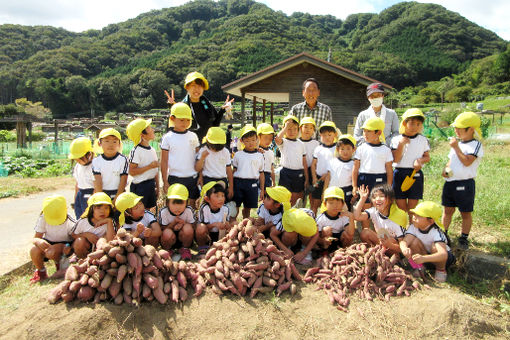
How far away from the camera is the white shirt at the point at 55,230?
11.6 feet

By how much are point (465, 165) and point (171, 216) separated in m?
3.76

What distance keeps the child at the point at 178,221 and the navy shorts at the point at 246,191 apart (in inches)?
28.8

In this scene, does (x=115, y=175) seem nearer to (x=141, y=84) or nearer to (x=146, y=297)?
(x=146, y=297)

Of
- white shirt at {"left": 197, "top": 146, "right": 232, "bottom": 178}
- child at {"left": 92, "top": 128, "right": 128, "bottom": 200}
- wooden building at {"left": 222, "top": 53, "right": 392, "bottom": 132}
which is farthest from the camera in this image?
wooden building at {"left": 222, "top": 53, "right": 392, "bottom": 132}

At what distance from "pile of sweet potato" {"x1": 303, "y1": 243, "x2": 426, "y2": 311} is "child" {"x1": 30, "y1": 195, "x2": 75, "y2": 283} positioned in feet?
9.02

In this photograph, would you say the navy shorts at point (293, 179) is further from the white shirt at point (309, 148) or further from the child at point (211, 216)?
the child at point (211, 216)

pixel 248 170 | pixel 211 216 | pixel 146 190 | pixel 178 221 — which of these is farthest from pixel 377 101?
pixel 146 190

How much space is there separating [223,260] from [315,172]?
1.88m

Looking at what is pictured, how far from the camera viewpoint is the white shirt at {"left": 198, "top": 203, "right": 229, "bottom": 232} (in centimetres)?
402

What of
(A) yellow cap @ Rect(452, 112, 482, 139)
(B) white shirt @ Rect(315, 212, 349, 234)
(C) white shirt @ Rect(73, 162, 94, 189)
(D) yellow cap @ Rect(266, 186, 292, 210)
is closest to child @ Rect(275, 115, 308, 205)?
(D) yellow cap @ Rect(266, 186, 292, 210)

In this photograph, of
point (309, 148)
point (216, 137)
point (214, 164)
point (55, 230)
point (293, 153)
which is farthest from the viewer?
point (309, 148)

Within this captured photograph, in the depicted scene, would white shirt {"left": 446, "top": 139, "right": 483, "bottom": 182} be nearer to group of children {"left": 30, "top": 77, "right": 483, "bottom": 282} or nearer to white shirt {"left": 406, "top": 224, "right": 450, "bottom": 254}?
group of children {"left": 30, "top": 77, "right": 483, "bottom": 282}

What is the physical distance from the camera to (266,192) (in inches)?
161

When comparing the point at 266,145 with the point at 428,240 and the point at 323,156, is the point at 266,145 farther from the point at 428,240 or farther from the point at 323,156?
the point at 428,240
